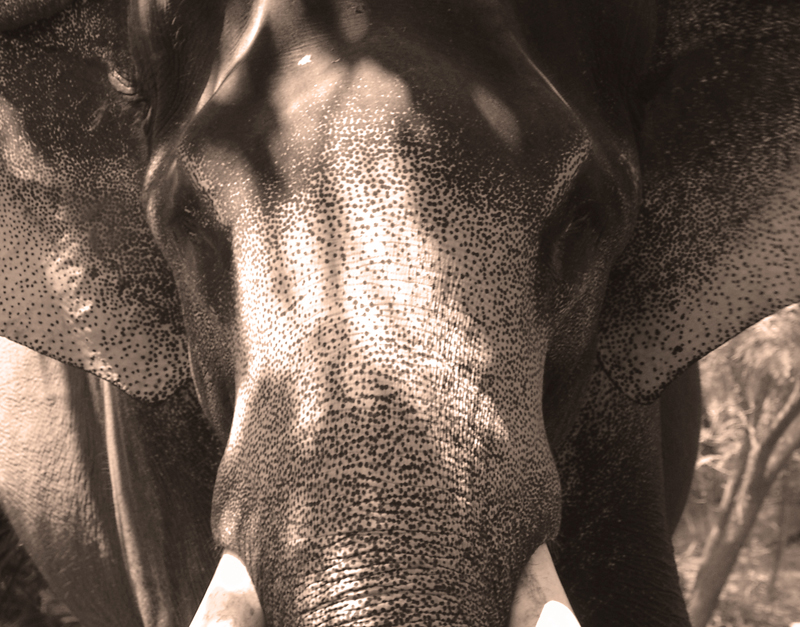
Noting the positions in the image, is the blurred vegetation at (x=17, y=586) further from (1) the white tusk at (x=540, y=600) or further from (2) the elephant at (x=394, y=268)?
(1) the white tusk at (x=540, y=600)

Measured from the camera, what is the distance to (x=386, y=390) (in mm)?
1393

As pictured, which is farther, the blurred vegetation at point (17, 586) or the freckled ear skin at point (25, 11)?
the blurred vegetation at point (17, 586)

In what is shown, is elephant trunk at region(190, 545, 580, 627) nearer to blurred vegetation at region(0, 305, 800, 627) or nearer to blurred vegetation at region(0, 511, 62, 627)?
blurred vegetation at region(0, 305, 800, 627)

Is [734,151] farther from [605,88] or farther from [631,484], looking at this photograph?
[631,484]

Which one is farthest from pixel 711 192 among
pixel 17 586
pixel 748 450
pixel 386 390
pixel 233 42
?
pixel 748 450

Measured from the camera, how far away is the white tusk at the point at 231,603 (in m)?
1.45

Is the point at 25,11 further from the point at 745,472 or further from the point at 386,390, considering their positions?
the point at 745,472

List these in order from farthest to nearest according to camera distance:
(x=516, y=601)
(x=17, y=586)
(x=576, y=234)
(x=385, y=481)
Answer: (x=17, y=586) → (x=576, y=234) → (x=516, y=601) → (x=385, y=481)

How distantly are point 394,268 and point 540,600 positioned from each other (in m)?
0.45

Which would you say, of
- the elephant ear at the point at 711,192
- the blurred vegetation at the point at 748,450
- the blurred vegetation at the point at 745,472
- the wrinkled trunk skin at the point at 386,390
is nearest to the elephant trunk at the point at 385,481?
the wrinkled trunk skin at the point at 386,390

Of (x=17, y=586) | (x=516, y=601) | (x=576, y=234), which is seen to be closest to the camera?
(x=516, y=601)

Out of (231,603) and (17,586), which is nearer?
(231,603)

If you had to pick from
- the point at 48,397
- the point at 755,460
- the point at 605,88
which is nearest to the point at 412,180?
the point at 605,88

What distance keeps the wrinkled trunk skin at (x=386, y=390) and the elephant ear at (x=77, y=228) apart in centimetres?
65
